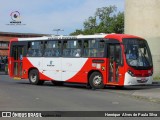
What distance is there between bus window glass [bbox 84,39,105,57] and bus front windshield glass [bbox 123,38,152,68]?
1372 millimetres

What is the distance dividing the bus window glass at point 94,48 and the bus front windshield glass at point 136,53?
1372 millimetres

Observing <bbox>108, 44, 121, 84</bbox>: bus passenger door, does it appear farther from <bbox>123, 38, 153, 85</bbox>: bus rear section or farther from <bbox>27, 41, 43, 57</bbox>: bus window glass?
<bbox>27, 41, 43, 57</bbox>: bus window glass

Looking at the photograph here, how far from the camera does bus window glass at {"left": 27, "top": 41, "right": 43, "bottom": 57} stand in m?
27.1

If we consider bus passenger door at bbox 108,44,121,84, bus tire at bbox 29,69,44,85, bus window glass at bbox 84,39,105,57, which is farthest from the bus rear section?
bus tire at bbox 29,69,44,85

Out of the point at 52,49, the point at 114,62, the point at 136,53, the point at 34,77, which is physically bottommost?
the point at 34,77

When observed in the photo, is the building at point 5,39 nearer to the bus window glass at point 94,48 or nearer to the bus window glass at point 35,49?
the bus window glass at point 35,49

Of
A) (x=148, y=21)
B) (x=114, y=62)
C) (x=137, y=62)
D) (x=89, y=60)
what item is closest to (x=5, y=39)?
(x=148, y=21)

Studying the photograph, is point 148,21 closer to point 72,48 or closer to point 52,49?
point 52,49

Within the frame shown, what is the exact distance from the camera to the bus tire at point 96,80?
23547mm

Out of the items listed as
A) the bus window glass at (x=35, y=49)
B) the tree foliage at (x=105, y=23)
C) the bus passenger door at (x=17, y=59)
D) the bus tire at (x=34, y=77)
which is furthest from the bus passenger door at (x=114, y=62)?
the tree foliage at (x=105, y=23)

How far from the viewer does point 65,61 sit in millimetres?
25422

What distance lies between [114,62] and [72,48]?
3.10 meters

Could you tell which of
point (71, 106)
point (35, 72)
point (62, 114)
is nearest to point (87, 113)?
point (62, 114)

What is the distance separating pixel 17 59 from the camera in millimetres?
28984
